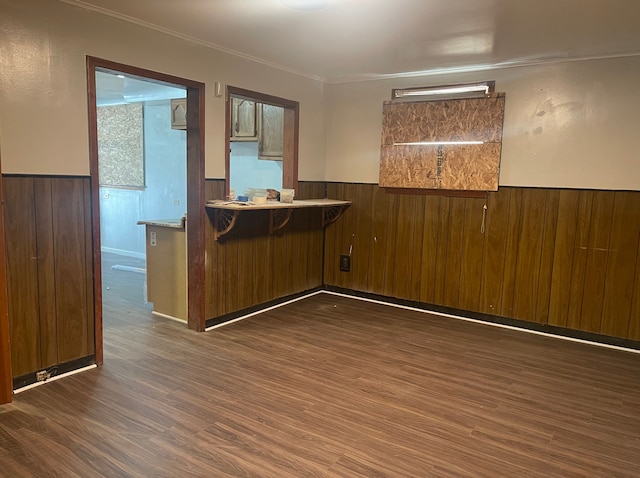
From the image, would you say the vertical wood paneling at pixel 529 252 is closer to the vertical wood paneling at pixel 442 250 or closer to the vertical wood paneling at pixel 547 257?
the vertical wood paneling at pixel 547 257

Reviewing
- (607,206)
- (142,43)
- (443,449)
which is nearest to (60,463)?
(443,449)

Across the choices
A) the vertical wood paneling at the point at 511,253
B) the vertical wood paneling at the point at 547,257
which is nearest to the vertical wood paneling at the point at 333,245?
the vertical wood paneling at the point at 511,253

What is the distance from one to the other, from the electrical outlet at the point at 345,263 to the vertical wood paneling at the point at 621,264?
2.54 metres

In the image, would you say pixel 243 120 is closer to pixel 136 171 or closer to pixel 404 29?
pixel 136 171

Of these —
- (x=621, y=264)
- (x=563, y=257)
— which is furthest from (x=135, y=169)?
(x=621, y=264)

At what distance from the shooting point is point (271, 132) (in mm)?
5371

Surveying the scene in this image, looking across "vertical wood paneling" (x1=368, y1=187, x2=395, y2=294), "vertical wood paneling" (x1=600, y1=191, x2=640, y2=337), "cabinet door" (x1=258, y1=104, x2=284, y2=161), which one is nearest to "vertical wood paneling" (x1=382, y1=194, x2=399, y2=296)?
"vertical wood paneling" (x1=368, y1=187, x2=395, y2=294)

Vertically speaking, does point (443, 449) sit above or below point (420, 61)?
below

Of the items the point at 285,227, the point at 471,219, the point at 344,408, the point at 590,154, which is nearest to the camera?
the point at 344,408

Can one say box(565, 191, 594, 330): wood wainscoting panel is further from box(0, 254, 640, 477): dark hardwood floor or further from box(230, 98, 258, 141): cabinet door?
box(230, 98, 258, 141): cabinet door

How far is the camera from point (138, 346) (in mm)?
3764

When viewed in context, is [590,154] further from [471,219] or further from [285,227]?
[285,227]

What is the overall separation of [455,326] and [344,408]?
6.67ft

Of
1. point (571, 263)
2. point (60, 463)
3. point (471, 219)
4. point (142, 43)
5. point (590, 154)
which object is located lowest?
point (60, 463)
